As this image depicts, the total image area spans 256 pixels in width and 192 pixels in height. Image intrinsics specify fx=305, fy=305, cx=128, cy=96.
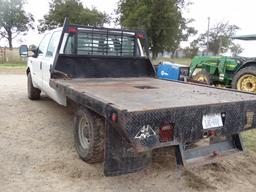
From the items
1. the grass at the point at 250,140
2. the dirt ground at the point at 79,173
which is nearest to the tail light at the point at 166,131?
the dirt ground at the point at 79,173

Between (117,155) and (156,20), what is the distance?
3129 cm

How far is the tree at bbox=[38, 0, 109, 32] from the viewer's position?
3831 cm

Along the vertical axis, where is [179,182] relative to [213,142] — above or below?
below

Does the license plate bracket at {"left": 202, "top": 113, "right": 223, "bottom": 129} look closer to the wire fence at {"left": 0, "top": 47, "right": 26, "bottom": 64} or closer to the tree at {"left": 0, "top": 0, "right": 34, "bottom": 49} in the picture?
the wire fence at {"left": 0, "top": 47, "right": 26, "bottom": 64}

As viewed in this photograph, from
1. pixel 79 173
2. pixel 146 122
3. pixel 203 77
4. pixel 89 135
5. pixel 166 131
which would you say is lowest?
pixel 79 173

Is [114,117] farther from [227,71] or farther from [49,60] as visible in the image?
[227,71]

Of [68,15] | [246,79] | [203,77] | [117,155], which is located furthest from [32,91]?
[68,15]

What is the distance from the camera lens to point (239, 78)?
9.27 m

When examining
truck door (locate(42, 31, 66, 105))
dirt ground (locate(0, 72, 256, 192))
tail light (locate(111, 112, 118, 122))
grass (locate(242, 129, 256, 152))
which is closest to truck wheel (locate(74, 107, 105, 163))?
dirt ground (locate(0, 72, 256, 192))

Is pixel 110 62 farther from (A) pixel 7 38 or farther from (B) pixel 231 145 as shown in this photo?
(A) pixel 7 38

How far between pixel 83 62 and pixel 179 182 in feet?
9.49

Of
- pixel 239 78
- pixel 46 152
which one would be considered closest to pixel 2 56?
pixel 239 78

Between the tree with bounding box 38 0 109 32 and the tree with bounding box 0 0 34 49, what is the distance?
238 cm

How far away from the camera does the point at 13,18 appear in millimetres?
40625
